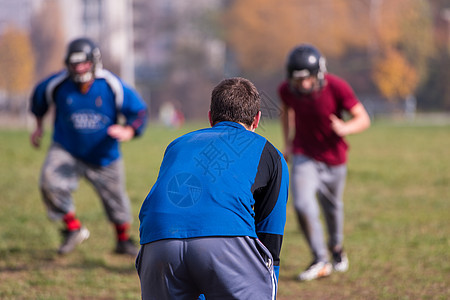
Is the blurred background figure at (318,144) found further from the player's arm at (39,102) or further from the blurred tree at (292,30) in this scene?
the blurred tree at (292,30)

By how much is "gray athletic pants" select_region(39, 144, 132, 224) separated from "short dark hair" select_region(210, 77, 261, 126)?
3.91 m

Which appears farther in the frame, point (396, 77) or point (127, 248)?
point (396, 77)

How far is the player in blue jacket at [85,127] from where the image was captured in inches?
260

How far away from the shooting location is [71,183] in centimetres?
678

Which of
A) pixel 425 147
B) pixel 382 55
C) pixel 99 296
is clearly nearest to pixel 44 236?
pixel 99 296

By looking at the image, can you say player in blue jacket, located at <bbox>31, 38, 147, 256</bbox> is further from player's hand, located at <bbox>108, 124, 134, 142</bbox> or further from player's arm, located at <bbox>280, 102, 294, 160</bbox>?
player's arm, located at <bbox>280, 102, 294, 160</bbox>

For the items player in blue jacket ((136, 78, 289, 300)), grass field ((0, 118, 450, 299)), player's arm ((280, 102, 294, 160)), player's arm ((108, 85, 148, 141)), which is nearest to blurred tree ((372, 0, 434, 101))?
grass field ((0, 118, 450, 299))

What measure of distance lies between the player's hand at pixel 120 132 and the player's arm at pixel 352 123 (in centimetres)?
218

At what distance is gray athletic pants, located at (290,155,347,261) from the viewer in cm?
612

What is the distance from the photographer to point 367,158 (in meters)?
17.9

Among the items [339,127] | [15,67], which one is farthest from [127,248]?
[15,67]

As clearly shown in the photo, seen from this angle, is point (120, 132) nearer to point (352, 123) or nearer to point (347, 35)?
point (352, 123)

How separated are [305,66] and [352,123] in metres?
0.79

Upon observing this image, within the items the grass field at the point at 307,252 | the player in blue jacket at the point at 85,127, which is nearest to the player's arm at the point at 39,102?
the player in blue jacket at the point at 85,127
